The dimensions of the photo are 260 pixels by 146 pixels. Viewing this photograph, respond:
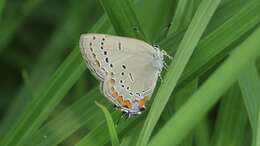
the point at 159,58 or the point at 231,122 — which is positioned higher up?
the point at 159,58

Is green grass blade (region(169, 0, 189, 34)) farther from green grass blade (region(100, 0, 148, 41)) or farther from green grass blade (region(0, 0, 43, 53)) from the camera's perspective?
green grass blade (region(0, 0, 43, 53))

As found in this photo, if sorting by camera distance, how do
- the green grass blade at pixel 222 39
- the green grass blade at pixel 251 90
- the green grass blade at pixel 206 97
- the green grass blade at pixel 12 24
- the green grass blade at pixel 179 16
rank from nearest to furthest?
the green grass blade at pixel 206 97 → the green grass blade at pixel 222 39 → the green grass blade at pixel 251 90 → the green grass blade at pixel 179 16 → the green grass blade at pixel 12 24

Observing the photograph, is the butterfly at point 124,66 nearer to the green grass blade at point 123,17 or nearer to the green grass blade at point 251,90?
the green grass blade at point 123,17

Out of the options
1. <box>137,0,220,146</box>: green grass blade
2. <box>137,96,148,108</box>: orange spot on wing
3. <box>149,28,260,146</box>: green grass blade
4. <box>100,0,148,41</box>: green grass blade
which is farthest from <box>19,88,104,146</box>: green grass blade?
<box>149,28,260,146</box>: green grass blade

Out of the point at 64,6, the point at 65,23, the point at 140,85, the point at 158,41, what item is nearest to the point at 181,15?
the point at 158,41

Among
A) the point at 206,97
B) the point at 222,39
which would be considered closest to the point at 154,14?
the point at 222,39

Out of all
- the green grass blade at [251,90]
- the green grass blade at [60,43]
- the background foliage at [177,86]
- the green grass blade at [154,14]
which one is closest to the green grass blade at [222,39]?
the background foliage at [177,86]

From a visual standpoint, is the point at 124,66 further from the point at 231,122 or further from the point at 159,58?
the point at 231,122
